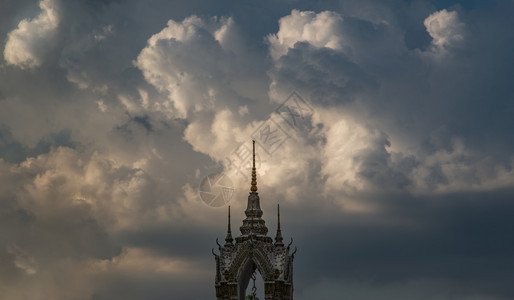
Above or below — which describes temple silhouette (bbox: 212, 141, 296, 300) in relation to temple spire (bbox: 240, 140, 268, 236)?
below

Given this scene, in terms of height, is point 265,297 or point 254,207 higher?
point 254,207

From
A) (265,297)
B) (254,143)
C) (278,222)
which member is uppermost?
(254,143)

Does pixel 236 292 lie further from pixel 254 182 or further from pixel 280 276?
pixel 254 182

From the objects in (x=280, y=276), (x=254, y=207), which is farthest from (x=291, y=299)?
(x=254, y=207)

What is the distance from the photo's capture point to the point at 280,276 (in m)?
135

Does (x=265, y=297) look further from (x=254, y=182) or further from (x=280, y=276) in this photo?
(x=254, y=182)

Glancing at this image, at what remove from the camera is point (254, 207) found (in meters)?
140

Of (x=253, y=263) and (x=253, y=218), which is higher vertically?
(x=253, y=218)

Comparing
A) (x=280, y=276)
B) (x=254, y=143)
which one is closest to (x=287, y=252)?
(x=280, y=276)

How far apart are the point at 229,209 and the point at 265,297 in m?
12.9

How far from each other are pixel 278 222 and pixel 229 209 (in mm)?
6548

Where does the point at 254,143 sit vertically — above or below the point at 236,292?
above

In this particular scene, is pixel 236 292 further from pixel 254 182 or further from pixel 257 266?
pixel 254 182

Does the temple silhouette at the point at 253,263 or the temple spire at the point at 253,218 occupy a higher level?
the temple spire at the point at 253,218
